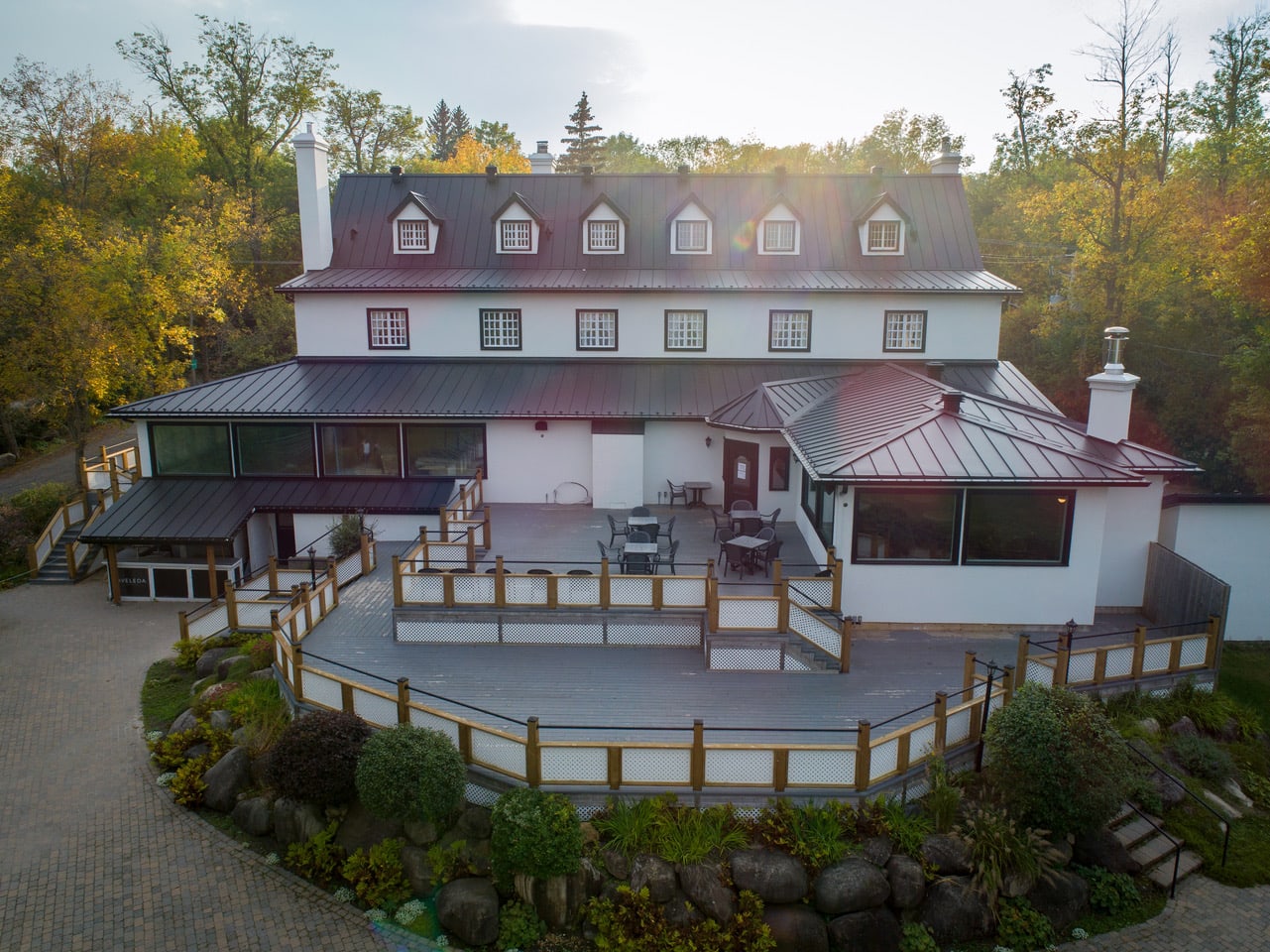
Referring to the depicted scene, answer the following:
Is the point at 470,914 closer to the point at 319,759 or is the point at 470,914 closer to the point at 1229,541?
the point at 319,759

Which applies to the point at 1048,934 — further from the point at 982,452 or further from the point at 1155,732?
the point at 982,452

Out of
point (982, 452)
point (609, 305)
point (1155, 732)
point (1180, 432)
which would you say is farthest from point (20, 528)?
point (1180, 432)

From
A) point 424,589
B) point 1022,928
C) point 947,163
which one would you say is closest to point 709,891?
point 1022,928

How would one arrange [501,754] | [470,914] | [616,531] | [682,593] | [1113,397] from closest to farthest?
[470,914] → [501,754] → [682,593] → [1113,397] → [616,531]

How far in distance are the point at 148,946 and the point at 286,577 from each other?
10.4 meters

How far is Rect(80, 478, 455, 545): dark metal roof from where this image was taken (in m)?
21.7

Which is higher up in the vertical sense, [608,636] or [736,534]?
[736,534]

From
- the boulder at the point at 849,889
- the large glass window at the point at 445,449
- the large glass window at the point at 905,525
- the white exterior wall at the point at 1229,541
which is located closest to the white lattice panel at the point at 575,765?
the boulder at the point at 849,889

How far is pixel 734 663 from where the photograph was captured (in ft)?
48.6

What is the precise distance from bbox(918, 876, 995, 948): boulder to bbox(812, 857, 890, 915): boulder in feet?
2.09

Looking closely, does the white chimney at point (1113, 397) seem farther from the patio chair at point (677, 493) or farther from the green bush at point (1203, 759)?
the patio chair at point (677, 493)

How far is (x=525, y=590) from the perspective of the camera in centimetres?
1586

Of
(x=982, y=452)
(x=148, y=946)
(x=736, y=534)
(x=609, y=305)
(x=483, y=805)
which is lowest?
(x=148, y=946)

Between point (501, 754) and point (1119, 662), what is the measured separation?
35.2ft
